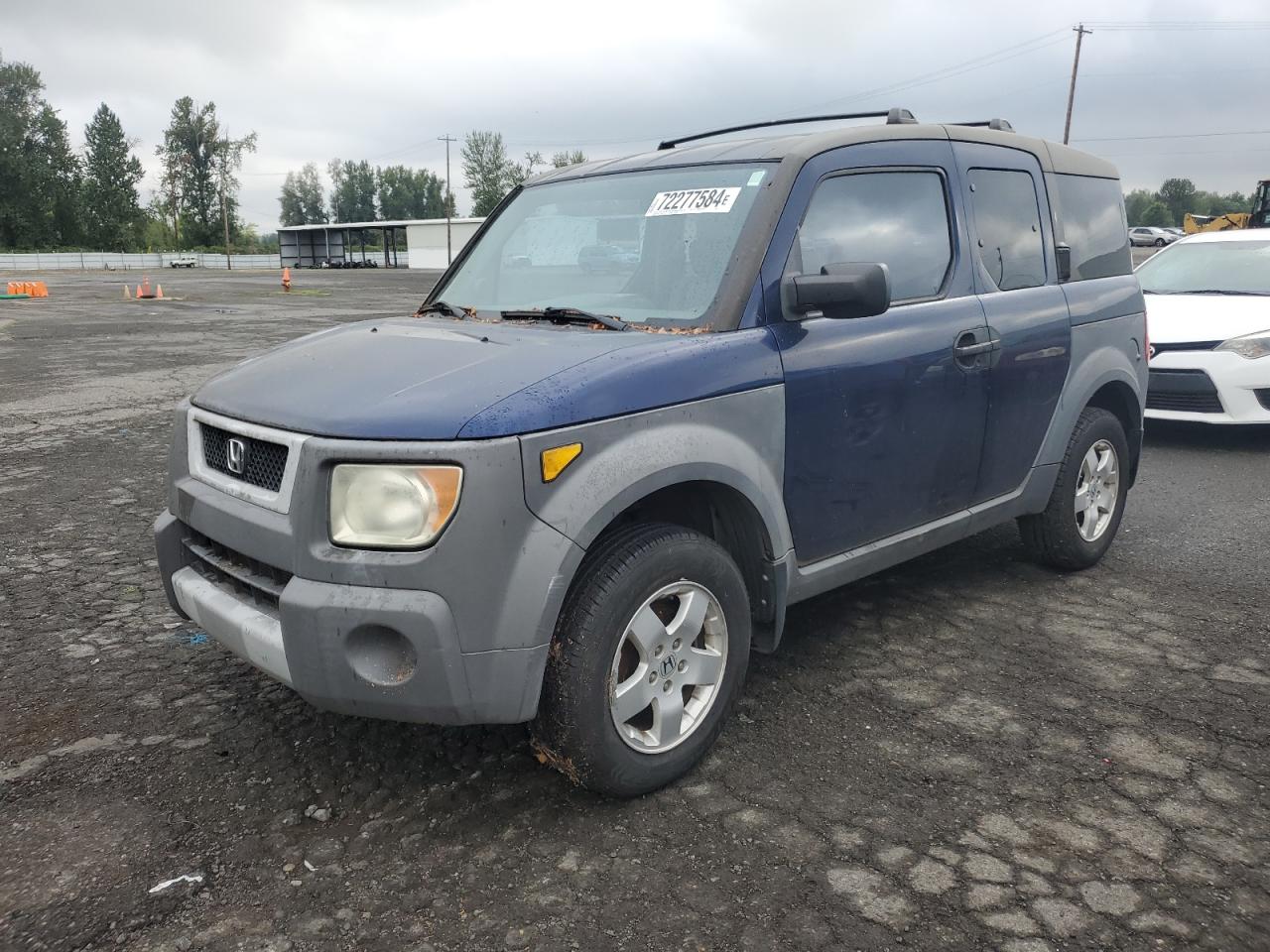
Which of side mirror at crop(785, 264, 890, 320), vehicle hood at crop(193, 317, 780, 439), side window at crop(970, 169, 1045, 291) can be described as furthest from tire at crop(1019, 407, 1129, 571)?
vehicle hood at crop(193, 317, 780, 439)

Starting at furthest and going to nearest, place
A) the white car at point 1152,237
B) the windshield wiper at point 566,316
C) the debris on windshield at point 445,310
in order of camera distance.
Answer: the white car at point 1152,237
the debris on windshield at point 445,310
the windshield wiper at point 566,316

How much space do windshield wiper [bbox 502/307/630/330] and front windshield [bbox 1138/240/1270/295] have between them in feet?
22.8

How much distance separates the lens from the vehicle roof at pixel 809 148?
3404 millimetres

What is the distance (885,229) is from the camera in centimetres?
359

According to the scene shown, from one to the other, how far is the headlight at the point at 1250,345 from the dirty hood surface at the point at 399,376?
630 cm

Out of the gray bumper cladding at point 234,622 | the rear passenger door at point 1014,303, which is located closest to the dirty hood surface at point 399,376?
the gray bumper cladding at point 234,622

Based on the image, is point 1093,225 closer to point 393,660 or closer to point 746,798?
point 746,798

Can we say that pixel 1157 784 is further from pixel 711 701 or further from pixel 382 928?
pixel 382 928

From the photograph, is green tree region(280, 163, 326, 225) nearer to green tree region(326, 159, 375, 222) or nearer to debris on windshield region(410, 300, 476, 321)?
green tree region(326, 159, 375, 222)

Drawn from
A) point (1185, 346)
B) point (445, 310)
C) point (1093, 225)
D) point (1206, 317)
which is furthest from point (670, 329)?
point (1206, 317)

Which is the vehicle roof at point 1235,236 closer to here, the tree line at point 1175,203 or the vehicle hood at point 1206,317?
the vehicle hood at point 1206,317

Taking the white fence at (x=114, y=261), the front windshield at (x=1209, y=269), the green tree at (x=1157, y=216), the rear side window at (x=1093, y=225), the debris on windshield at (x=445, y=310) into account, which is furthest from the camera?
the green tree at (x=1157, y=216)

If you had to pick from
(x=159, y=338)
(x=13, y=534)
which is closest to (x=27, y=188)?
(x=159, y=338)

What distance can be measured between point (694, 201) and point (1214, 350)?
5798 mm
